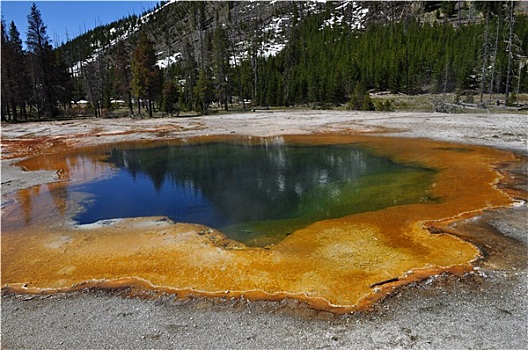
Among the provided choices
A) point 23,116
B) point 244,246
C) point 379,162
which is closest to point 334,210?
point 244,246

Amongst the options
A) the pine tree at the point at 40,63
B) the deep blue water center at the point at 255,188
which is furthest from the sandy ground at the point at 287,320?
the pine tree at the point at 40,63

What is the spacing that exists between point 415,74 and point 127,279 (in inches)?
2712

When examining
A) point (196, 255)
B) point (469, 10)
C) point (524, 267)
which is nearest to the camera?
point (524, 267)

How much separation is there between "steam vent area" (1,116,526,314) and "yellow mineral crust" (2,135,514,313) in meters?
0.04

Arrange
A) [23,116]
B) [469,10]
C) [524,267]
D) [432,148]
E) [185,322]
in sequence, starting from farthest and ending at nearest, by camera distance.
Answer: [469,10], [23,116], [432,148], [524,267], [185,322]

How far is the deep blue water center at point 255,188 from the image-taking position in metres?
12.1

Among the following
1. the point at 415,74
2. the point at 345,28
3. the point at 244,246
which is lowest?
the point at 244,246

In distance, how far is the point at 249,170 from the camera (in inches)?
774

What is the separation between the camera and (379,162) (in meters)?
19.8

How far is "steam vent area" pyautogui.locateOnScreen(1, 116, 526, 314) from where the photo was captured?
760 centimetres

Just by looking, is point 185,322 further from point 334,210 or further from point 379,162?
point 379,162

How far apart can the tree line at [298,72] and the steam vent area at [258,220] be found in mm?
30475

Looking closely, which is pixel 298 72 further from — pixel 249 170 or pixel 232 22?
pixel 232 22

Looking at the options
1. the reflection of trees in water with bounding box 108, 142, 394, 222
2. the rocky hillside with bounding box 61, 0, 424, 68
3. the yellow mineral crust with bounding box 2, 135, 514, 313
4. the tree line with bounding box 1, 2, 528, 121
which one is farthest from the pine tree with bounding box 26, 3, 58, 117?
the yellow mineral crust with bounding box 2, 135, 514, 313
